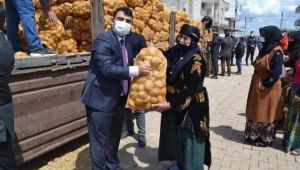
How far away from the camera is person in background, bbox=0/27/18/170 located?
281cm

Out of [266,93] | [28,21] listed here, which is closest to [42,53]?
[28,21]

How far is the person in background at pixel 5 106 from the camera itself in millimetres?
2812

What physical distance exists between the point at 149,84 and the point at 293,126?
3300 mm

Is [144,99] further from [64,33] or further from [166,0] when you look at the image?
[166,0]

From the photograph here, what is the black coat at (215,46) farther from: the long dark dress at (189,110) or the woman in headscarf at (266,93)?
the long dark dress at (189,110)

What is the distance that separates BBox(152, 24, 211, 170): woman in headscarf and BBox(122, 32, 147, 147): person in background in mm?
364

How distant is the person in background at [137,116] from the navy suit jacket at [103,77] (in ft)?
1.27

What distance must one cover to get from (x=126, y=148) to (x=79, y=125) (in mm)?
992

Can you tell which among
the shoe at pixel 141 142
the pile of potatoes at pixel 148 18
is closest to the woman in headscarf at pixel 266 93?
the shoe at pixel 141 142

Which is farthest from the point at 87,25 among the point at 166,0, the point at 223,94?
the point at 166,0

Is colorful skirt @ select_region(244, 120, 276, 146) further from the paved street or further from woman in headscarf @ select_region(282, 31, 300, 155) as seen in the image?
woman in headscarf @ select_region(282, 31, 300, 155)

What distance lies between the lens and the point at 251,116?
588 cm

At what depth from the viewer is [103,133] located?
3.83 m

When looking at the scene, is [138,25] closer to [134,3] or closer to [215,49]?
[134,3]
